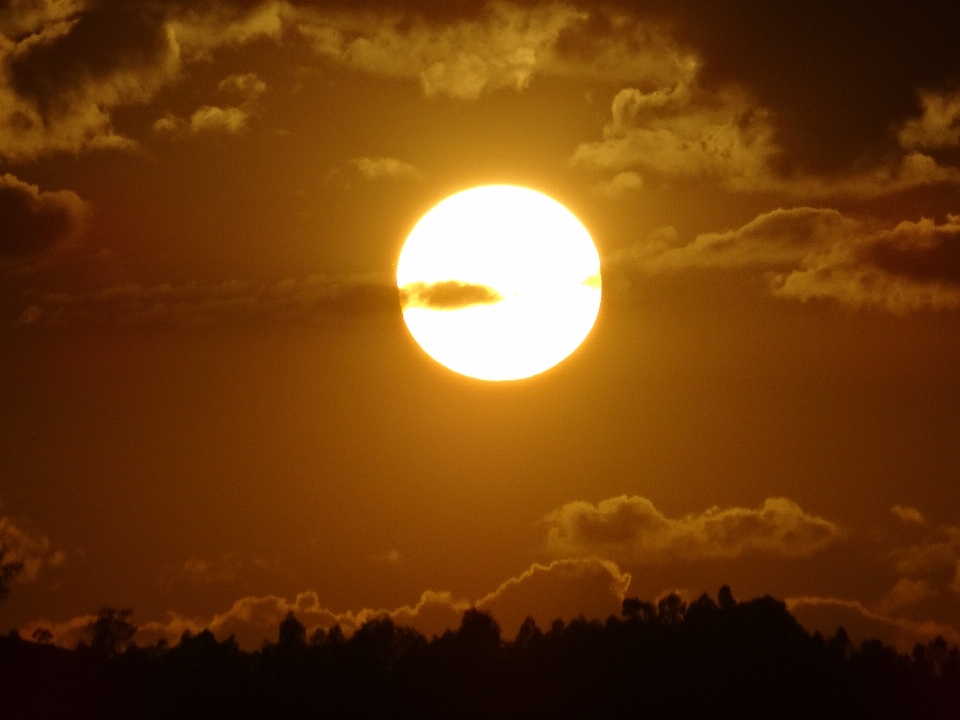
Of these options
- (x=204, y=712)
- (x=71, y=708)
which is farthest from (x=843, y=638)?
(x=71, y=708)

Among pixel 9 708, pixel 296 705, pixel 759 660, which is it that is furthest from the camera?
pixel 759 660

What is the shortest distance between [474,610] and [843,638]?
28107 millimetres

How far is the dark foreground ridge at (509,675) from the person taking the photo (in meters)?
93.3

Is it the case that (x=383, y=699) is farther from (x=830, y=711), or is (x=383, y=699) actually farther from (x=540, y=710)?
(x=830, y=711)

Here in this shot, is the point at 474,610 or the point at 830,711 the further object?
the point at 474,610

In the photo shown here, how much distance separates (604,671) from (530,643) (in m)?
8.23

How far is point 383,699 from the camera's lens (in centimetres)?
9694

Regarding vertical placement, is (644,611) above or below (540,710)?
above

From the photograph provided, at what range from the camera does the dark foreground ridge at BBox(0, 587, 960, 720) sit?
93.3 metres

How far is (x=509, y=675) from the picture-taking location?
331ft

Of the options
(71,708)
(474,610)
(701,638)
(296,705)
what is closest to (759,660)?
(701,638)

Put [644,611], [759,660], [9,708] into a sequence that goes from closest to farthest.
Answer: [9,708] → [759,660] → [644,611]

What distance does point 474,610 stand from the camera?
112125 millimetres

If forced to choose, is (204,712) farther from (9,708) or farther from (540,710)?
(540,710)
